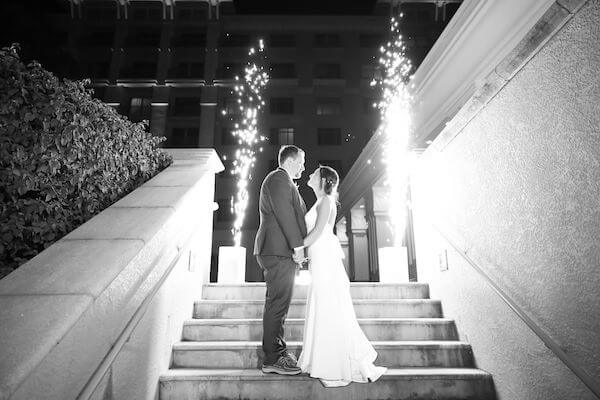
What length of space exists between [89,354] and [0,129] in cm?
160

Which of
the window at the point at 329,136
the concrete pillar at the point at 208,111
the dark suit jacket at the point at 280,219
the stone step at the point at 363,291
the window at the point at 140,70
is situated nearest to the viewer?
the dark suit jacket at the point at 280,219

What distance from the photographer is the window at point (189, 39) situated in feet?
94.2

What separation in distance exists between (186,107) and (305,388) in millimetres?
28461

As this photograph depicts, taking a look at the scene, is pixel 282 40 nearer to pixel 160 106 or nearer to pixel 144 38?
pixel 144 38

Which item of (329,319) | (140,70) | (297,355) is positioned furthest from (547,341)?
(140,70)

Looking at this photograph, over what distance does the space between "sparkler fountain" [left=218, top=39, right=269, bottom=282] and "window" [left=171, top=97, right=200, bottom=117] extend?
2.05 metres

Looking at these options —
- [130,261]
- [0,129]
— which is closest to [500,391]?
[130,261]

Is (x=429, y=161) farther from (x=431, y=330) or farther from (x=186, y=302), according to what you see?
(x=186, y=302)

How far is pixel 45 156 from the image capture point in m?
2.71

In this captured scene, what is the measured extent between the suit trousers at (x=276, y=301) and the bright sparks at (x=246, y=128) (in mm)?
24461

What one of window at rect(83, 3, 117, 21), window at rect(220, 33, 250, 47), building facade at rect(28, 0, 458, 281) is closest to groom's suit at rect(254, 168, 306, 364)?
building facade at rect(28, 0, 458, 281)

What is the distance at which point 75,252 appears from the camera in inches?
96.3

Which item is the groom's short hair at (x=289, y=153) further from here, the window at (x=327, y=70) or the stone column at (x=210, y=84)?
the window at (x=327, y=70)

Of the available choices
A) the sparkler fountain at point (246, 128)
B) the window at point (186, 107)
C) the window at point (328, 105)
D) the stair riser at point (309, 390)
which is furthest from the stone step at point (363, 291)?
the window at point (328, 105)
